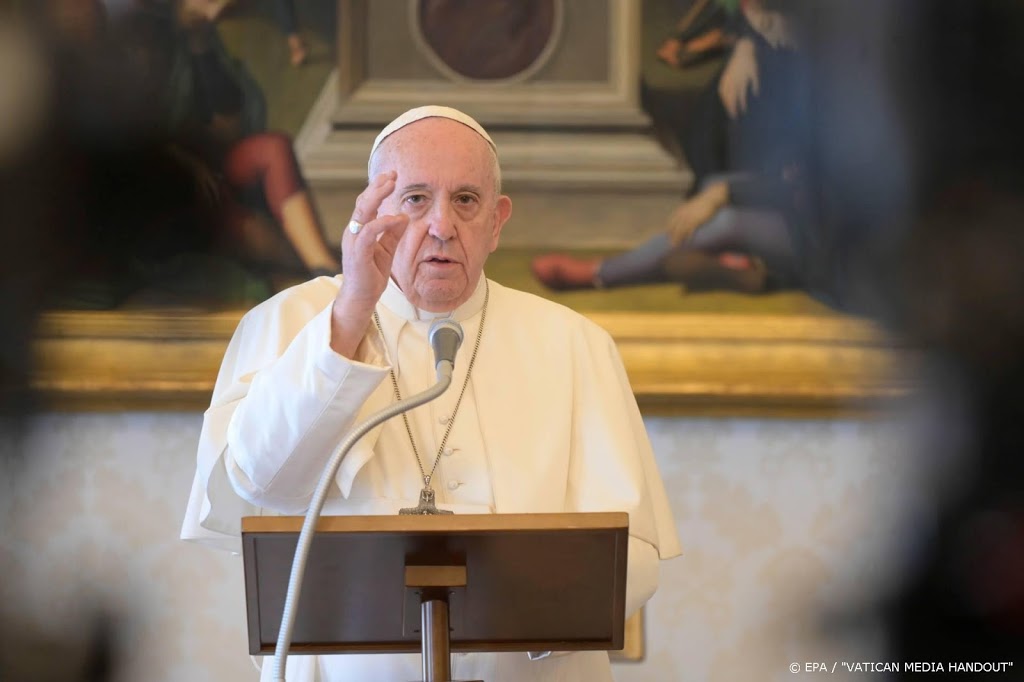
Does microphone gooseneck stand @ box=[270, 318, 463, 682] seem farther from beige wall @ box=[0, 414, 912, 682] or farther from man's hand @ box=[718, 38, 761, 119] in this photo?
man's hand @ box=[718, 38, 761, 119]

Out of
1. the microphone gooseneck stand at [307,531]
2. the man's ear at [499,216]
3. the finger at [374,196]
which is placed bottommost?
the microphone gooseneck stand at [307,531]

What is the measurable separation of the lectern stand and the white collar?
977 mm

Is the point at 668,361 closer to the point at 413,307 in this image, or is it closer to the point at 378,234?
the point at 413,307

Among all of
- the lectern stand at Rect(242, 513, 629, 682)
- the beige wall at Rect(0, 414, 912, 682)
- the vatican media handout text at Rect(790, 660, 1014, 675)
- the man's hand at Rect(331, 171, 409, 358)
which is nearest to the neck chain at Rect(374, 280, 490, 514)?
the man's hand at Rect(331, 171, 409, 358)

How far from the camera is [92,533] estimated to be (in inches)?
167

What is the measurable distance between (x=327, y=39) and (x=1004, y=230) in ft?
8.03

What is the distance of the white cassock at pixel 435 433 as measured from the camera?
2342 millimetres

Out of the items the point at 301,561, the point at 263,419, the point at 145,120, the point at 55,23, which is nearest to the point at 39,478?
the point at 145,120

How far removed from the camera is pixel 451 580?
1.98 m

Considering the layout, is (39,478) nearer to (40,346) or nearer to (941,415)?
(40,346)

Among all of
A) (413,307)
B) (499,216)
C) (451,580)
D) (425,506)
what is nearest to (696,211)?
(499,216)

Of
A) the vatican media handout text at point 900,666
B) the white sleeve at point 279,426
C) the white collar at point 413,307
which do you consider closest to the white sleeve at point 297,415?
the white sleeve at point 279,426

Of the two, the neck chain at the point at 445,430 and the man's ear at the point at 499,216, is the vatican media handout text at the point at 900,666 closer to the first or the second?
the neck chain at the point at 445,430

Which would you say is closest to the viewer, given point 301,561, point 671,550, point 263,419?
point 301,561
